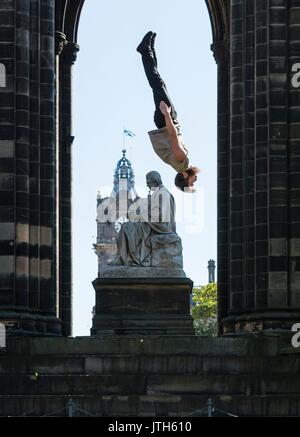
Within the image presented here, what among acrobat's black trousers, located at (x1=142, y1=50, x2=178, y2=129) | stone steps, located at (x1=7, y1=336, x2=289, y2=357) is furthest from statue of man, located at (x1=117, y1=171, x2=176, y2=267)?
stone steps, located at (x1=7, y1=336, x2=289, y2=357)

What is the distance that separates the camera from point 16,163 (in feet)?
186

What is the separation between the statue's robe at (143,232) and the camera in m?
59.3

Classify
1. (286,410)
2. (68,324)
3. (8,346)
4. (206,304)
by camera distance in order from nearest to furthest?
(286,410)
(8,346)
(68,324)
(206,304)

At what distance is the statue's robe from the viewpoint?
59281mm

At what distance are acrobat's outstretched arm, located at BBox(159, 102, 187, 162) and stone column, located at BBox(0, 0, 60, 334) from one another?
3825 millimetres

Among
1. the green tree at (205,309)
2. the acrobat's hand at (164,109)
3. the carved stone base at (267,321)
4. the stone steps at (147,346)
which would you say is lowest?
the stone steps at (147,346)

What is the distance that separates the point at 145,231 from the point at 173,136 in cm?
272

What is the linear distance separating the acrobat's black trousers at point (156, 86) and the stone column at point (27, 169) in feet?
13.0

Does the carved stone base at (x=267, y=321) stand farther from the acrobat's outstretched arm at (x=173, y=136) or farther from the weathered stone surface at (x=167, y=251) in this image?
the acrobat's outstretched arm at (x=173, y=136)

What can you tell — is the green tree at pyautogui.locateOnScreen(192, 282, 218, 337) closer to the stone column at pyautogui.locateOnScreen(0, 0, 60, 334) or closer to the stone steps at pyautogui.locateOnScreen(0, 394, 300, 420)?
the stone column at pyautogui.locateOnScreen(0, 0, 60, 334)

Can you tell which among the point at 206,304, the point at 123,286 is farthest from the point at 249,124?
the point at 206,304

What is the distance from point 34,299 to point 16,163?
335cm

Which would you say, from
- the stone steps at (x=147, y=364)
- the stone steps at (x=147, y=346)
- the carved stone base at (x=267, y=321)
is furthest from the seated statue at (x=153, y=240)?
the stone steps at (x=147, y=364)

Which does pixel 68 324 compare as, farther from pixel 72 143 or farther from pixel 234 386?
pixel 234 386
